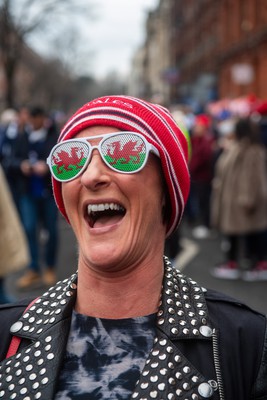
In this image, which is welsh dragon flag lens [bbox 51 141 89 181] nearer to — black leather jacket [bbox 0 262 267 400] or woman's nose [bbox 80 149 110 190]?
woman's nose [bbox 80 149 110 190]

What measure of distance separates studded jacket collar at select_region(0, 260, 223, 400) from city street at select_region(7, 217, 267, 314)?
14.1 feet

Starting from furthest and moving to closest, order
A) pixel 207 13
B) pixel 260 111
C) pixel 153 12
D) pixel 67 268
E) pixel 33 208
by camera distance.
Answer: pixel 153 12 → pixel 207 13 → pixel 260 111 → pixel 67 268 → pixel 33 208

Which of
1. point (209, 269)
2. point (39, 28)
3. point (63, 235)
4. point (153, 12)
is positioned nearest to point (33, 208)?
point (209, 269)

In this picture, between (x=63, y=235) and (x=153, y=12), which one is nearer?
(x=63, y=235)

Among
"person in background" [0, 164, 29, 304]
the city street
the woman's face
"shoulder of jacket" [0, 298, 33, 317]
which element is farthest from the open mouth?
the city street

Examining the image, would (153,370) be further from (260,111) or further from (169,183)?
(260,111)

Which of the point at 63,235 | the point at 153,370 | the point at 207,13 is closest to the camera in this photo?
the point at 153,370

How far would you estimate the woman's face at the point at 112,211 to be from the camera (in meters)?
1.67

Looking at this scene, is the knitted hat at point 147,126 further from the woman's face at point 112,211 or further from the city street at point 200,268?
the city street at point 200,268

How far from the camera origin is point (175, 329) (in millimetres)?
1672

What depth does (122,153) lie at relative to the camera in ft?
5.52

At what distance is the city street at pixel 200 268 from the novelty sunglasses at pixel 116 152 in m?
4.46

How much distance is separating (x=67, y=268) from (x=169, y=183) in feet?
19.9

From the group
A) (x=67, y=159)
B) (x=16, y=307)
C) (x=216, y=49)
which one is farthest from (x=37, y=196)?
(x=216, y=49)
